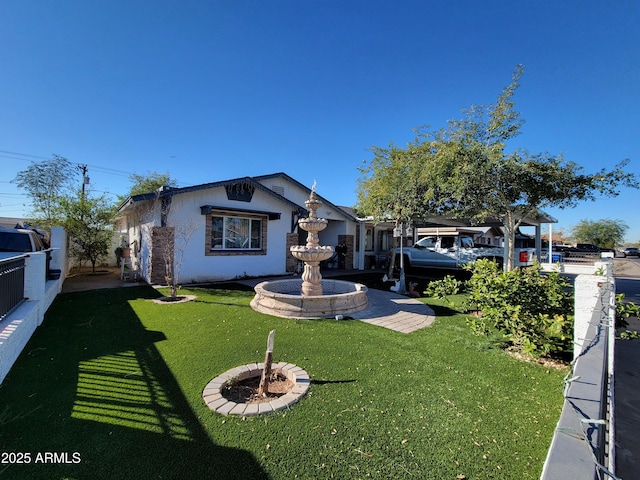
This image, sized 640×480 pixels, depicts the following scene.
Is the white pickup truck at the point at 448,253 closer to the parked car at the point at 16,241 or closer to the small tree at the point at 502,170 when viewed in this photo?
the small tree at the point at 502,170

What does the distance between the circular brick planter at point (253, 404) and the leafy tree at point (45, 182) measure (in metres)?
15.8

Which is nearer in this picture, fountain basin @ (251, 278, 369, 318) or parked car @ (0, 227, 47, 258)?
fountain basin @ (251, 278, 369, 318)

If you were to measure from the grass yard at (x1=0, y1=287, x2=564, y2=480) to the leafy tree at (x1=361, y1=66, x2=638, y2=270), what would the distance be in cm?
503

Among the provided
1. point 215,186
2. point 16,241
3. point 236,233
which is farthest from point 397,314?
point 16,241

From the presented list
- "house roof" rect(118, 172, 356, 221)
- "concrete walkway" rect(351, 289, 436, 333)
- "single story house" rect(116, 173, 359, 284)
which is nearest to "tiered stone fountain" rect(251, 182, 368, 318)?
"concrete walkway" rect(351, 289, 436, 333)

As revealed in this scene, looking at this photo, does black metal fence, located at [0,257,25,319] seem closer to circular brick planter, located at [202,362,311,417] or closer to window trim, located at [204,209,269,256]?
circular brick planter, located at [202,362,311,417]

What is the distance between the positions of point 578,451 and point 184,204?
11.3 metres

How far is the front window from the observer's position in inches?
444

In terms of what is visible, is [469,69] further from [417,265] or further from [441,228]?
[441,228]

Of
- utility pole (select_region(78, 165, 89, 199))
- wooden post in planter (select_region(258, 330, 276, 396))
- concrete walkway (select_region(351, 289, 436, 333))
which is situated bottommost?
concrete walkway (select_region(351, 289, 436, 333))

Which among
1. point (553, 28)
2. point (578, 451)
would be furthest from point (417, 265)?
point (578, 451)

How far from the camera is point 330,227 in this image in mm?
17031

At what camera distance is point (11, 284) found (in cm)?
431

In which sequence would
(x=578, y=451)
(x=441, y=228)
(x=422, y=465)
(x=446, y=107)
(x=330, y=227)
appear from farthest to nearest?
(x=441, y=228), (x=330, y=227), (x=446, y=107), (x=422, y=465), (x=578, y=451)
